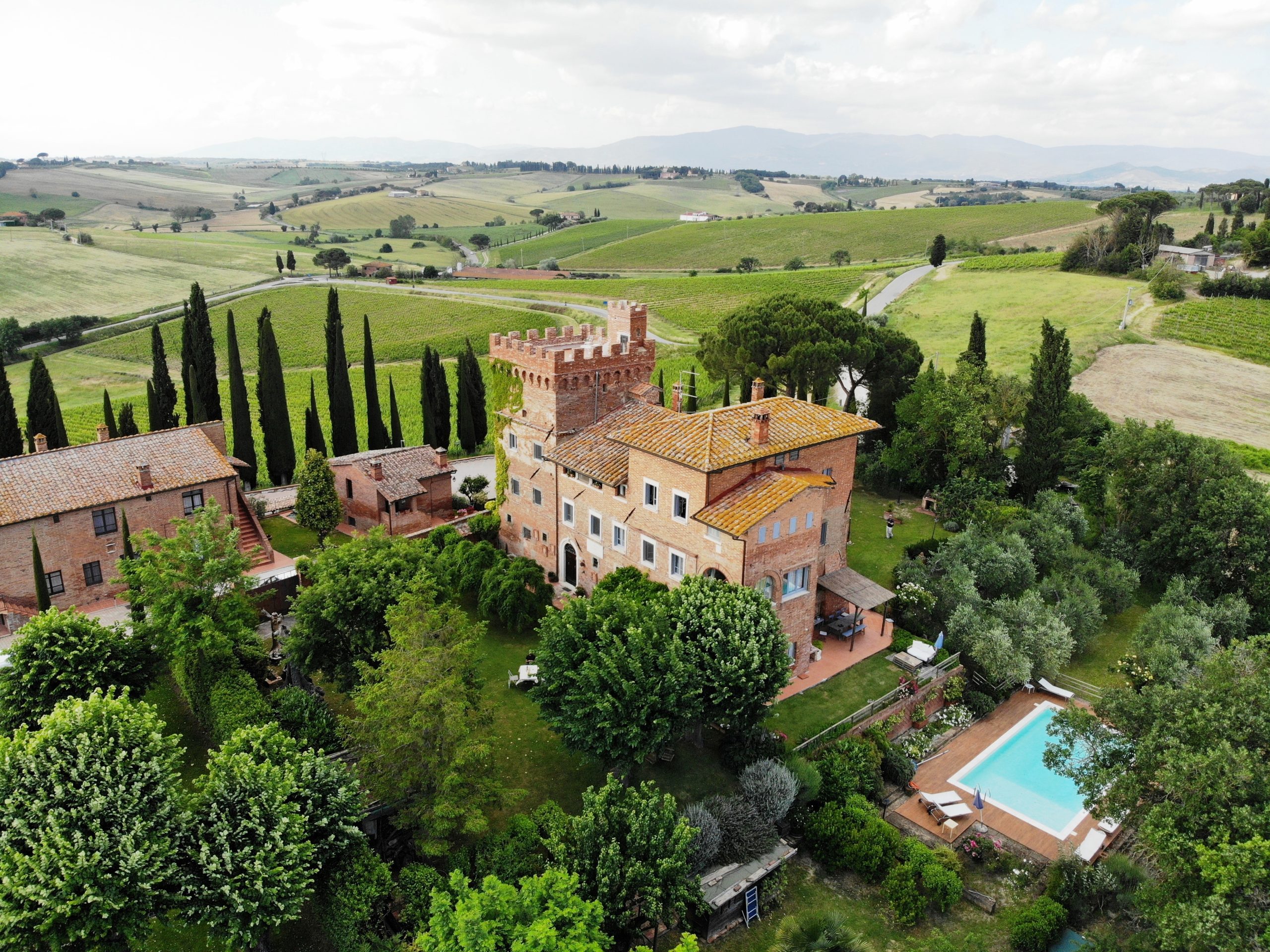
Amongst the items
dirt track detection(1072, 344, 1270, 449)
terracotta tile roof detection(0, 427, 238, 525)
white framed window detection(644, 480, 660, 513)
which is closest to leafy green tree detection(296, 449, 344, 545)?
terracotta tile roof detection(0, 427, 238, 525)

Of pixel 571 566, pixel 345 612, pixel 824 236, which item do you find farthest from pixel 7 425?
pixel 824 236

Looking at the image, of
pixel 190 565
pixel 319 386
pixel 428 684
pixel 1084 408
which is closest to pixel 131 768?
pixel 428 684

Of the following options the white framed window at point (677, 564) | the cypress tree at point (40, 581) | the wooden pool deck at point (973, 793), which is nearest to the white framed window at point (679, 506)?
the white framed window at point (677, 564)

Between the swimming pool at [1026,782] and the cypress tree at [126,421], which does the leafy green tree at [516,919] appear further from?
the cypress tree at [126,421]

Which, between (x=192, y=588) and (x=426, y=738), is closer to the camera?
(x=426, y=738)

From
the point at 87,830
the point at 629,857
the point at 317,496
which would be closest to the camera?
the point at 87,830

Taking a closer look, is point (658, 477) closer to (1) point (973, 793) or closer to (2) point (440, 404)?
(1) point (973, 793)
